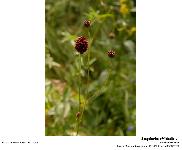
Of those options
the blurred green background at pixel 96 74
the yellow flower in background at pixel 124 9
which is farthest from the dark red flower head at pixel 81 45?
the yellow flower in background at pixel 124 9

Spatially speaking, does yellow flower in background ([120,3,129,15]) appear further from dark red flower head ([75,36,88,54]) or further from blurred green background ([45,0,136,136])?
dark red flower head ([75,36,88,54])

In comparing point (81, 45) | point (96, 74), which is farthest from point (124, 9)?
point (81, 45)

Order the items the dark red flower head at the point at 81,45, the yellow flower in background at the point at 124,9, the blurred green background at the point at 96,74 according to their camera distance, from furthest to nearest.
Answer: the yellow flower in background at the point at 124,9 → the blurred green background at the point at 96,74 → the dark red flower head at the point at 81,45

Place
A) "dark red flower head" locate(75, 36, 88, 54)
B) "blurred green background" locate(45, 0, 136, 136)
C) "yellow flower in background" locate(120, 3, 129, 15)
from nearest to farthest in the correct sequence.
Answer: "dark red flower head" locate(75, 36, 88, 54) < "blurred green background" locate(45, 0, 136, 136) < "yellow flower in background" locate(120, 3, 129, 15)

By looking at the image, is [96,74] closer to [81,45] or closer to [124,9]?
[124,9]

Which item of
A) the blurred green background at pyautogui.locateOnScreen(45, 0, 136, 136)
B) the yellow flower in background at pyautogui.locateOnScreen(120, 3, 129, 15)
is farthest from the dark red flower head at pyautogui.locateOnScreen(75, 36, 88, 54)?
the yellow flower in background at pyautogui.locateOnScreen(120, 3, 129, 15)

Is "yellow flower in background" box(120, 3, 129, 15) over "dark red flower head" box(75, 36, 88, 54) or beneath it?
over

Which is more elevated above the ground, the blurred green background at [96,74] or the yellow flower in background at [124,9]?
the yellow flower in background at [124,9]

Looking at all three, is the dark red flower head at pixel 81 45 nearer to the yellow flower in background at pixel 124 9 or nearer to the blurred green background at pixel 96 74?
the blurred green background at pixel 96 74

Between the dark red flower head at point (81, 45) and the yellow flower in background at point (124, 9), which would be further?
the yellow flower in background at point (124, 9)
